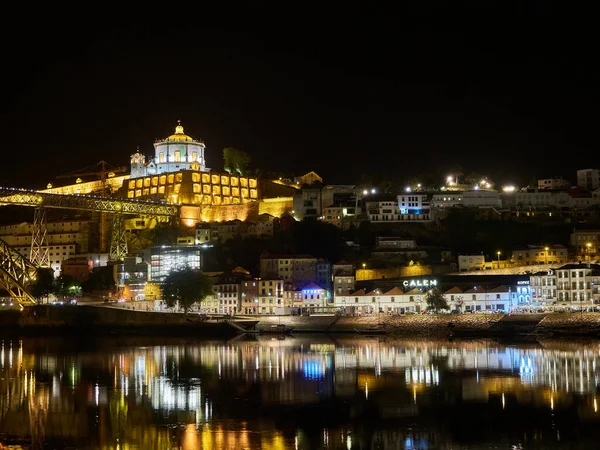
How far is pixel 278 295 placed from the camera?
145 ft

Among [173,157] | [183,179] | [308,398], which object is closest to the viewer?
[308,398]

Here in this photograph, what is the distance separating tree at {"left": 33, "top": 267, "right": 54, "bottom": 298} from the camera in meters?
48.5

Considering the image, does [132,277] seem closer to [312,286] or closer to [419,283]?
[312,286]

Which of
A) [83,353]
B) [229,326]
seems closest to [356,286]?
[229,326]

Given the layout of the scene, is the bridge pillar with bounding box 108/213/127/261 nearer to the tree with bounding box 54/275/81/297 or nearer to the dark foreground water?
the tree with bounding box 54/275/81/297

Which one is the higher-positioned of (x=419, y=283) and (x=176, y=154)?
(x=176, y=154)

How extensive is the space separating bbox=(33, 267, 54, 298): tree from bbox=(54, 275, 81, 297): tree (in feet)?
1.39

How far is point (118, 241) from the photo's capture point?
56.9 metres

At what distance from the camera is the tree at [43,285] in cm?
4847

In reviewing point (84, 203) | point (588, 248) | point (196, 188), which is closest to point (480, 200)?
point (588, 248)

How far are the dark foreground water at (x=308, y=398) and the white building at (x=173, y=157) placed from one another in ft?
131

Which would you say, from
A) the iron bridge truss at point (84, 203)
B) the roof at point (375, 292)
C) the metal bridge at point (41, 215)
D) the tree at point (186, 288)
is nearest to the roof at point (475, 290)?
the roof at point (375, 292)

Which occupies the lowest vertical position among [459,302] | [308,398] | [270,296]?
[308,398]

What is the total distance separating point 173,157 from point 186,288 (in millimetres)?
28283
